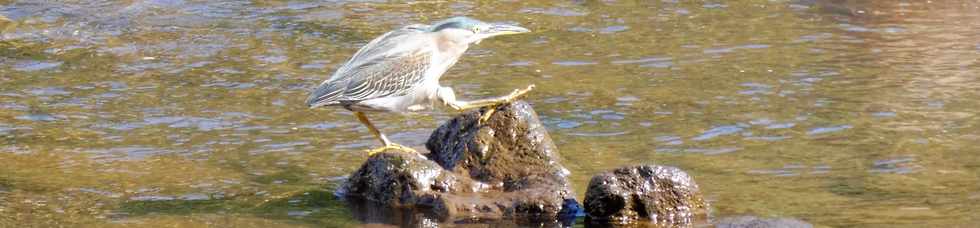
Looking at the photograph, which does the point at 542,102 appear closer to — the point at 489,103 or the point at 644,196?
the point at 489,103

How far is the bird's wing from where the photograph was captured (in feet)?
21.7

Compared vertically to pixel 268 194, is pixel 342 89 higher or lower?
higher

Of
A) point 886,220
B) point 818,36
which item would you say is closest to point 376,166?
point 886,220

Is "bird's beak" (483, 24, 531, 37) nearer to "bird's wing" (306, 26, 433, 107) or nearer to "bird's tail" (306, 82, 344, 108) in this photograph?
"bird's wing" (306, 26, 433, 107)

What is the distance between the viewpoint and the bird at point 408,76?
6617 millimetres

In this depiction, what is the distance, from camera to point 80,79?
10.5 m

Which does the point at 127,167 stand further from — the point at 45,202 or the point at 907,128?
the point at 907,128

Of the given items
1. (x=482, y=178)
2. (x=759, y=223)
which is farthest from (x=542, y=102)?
(x=759, y=223)

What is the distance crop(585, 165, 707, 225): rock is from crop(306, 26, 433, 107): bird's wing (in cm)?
93

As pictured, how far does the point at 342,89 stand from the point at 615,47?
4.91m

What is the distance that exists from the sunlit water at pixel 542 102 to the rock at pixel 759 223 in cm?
31

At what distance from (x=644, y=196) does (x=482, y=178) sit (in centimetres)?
91

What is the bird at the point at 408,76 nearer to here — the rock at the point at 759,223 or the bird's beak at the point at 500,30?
the bird's beak at the point at 500,30

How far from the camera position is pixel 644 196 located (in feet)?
20.8
